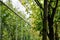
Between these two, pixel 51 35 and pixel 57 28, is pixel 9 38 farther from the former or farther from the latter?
pixel 57 28

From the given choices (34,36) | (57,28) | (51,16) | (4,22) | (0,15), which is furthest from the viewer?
(34,36)

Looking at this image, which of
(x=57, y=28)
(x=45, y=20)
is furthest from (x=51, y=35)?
(x=57, y=28)

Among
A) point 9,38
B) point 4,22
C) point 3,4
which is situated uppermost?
point 3,4

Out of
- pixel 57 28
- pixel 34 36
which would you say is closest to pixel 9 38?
pixel 57 28

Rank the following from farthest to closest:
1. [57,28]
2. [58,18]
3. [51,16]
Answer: [57,28] → [58,18] → [51,16]

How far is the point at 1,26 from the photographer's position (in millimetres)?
11523

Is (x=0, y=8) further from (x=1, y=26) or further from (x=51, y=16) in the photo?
(x=51, y=16)

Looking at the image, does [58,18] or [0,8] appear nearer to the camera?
[0,8]

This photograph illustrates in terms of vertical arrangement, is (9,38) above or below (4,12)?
below

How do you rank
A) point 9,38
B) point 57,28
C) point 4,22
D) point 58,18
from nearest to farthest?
point 4,22 → point 9,38 → point 58,18 → point 57,28

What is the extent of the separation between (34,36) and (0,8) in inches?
784

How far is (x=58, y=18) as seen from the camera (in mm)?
18188

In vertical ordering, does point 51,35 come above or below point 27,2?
below

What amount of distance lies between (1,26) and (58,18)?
7.59m
